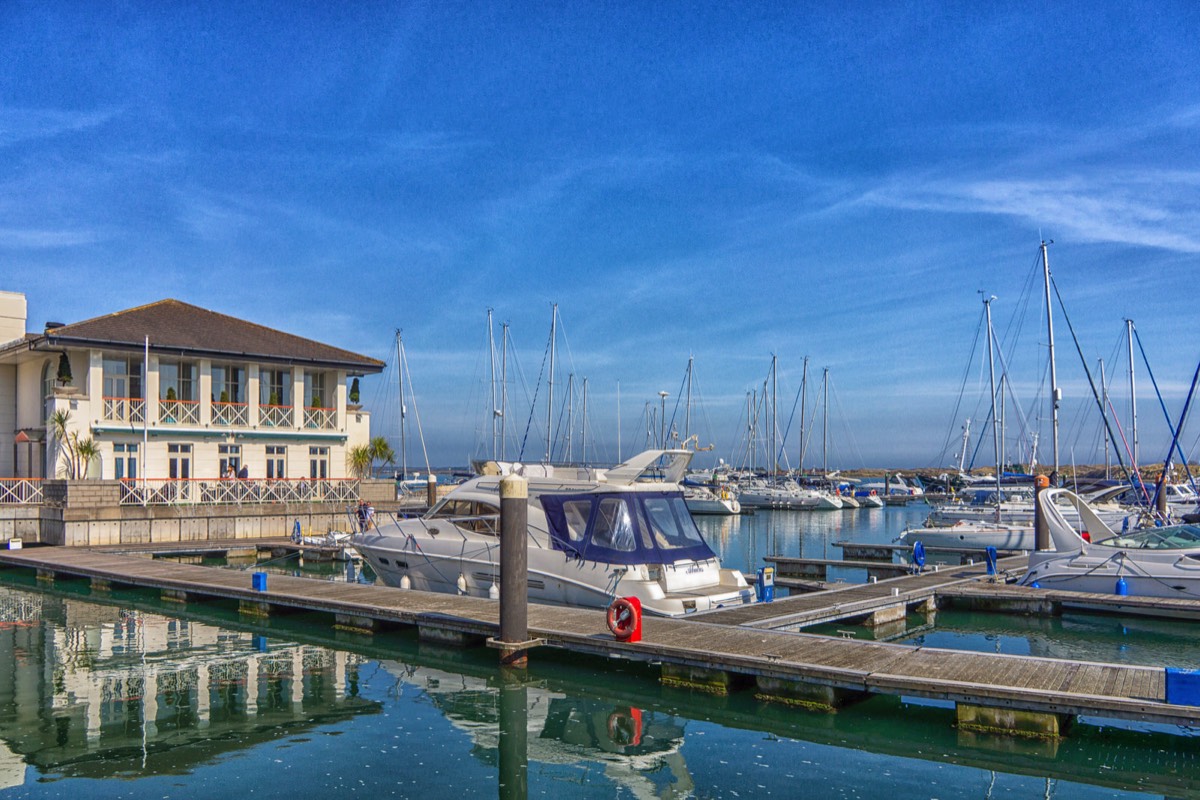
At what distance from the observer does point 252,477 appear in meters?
36.7

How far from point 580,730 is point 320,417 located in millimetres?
29562

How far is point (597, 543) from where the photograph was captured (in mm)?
17859

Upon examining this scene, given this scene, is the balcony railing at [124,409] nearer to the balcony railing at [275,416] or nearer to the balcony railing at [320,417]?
the balcony railing at [275,416]

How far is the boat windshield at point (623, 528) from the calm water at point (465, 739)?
2.52 metres

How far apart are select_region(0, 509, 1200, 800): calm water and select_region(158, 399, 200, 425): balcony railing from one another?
758 inches

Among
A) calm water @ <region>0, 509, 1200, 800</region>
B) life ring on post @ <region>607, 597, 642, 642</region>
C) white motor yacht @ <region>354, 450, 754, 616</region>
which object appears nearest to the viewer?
calm water @ <region>0, 509, 1200, 800</region>

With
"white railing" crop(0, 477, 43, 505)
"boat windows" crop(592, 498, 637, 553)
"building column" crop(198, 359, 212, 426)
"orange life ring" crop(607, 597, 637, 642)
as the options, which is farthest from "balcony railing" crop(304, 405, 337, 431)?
"orange life ring" crop(607, 597, 637, 642)

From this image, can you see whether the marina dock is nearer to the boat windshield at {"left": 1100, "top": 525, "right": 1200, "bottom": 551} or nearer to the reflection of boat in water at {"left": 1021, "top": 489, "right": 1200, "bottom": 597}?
the reflection of boat in water at {"left": 1021, "top": 489, "right": 1200, "bottom": 597}

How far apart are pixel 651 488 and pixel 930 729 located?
25.3ft

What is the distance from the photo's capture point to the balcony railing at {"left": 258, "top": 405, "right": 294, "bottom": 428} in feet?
123

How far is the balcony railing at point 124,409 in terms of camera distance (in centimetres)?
3369

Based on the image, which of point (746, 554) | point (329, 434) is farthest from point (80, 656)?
point (746, 554)

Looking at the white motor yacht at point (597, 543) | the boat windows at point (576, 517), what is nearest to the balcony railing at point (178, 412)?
the white motor yacht at point (597, 543)

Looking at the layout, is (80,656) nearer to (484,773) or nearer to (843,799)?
(484,773)
